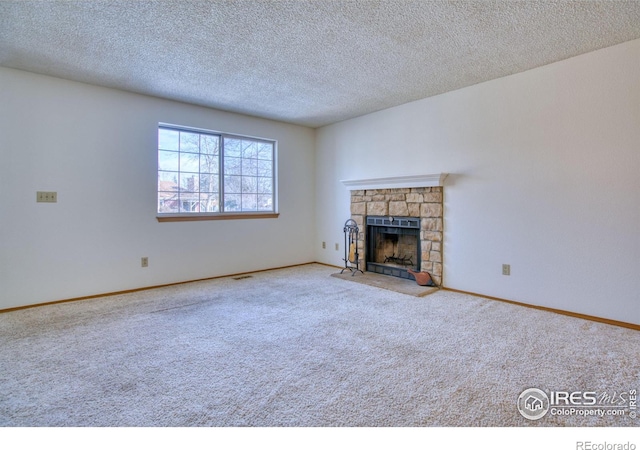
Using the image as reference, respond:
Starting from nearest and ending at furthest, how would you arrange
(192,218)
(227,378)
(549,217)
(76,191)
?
(227,378) → (549,217) → (76,191) → (192,218)

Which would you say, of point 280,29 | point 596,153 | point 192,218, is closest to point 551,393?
point 596,153

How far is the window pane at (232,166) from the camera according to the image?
15.5ft

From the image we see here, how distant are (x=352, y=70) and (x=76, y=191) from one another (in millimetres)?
3136

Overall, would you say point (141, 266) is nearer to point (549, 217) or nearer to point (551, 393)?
point (551, 393)

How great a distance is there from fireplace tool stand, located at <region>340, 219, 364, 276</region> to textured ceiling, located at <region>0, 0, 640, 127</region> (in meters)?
1.98

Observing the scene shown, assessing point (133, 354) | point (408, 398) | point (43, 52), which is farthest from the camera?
point (43, 52)

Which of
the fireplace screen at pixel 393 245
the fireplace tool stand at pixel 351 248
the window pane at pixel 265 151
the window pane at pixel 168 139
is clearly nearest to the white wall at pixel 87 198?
the window pane at pixel 168 139

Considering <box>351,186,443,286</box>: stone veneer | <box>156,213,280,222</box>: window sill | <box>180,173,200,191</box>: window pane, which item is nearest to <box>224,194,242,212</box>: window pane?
<box>156,213,280,222</box>: window sill

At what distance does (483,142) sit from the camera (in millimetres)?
3562

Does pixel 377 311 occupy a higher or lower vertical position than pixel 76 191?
lower

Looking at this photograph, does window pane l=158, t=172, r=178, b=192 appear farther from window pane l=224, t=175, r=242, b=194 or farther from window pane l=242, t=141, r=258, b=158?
window pane l=242, t=141, r=258, b=158

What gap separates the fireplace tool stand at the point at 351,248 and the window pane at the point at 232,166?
5.88ft

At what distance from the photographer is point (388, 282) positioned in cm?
416

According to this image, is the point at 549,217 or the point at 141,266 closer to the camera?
the point at 549,217
